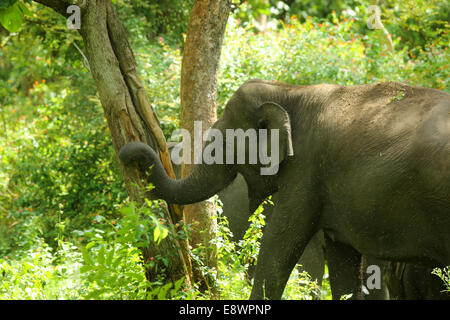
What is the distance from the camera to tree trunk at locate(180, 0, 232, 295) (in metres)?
6.00

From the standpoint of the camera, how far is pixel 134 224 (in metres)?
4.04

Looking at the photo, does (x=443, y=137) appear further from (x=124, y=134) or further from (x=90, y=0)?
(x=90, y=0)

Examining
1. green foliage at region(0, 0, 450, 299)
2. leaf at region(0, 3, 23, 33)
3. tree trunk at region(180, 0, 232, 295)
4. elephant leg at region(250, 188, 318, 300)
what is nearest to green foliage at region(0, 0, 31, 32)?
Answer: leaf at region(0, 3, 23, 33)

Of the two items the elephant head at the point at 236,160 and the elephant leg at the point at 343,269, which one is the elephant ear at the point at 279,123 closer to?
the elephant head at the point at 236,160

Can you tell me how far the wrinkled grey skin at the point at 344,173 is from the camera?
15.2 ft

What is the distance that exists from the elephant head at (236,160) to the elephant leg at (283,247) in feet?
1.31

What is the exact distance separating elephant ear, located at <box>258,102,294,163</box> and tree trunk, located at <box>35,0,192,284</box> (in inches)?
35.9

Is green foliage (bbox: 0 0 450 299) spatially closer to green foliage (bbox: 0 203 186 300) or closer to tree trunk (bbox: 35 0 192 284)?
green foliage (bbox: 0 203 186 300)

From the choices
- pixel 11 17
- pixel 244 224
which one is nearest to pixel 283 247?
pixel 244 224

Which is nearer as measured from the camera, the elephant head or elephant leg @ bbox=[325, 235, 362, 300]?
the elephant head

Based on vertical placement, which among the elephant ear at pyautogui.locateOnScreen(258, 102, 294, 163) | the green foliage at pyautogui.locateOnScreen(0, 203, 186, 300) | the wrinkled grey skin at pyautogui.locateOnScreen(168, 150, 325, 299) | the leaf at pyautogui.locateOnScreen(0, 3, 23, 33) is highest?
the leaf at pyautogui.locateOnScreen(0, 3, 23, 33)

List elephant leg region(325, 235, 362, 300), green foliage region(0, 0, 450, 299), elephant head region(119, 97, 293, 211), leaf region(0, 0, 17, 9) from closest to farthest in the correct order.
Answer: leaf region(0, 0, 17, 9) → elephant head region(119, 97, 293, 211) → elephant leg region(325, 235, 362, 300) → green foliage region(0, 0, 450, 299)

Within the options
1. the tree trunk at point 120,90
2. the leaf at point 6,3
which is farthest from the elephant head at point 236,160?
the leaf at point 6,3
